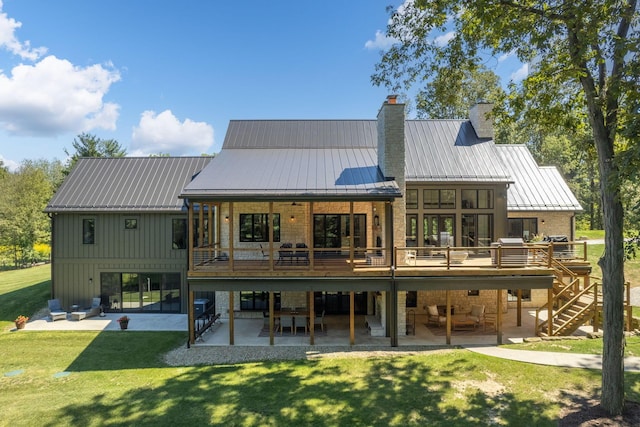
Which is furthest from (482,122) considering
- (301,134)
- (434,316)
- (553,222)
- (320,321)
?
(320,321)

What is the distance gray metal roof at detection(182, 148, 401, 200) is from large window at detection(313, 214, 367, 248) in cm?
226

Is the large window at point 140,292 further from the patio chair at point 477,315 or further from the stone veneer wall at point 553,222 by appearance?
the stone veneer wall at point 553,222

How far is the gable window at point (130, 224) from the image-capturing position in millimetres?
17250

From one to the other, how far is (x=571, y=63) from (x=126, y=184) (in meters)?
18.7

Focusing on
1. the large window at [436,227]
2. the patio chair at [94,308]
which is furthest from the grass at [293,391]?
the large window at [436,227]

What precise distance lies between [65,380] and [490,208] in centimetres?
1587

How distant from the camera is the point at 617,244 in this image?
743 centimetres

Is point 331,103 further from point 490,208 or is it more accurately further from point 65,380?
point 65,380

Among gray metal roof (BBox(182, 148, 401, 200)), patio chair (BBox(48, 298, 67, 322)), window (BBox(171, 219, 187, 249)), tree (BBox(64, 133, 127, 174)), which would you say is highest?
tree (BBox(64, 133, 127, 174))

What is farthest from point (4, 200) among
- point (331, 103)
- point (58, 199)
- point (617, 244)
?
point (617, 244)

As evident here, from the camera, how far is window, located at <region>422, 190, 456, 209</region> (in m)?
15.1

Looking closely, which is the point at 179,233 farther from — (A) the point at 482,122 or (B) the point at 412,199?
(A) the point at 482,122

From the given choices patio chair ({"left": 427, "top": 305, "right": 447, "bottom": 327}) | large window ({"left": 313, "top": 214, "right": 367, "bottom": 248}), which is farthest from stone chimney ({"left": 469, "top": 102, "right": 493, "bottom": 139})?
patio chair ({"left": 427, "top": 305, "right": 447, "bottom": 327})

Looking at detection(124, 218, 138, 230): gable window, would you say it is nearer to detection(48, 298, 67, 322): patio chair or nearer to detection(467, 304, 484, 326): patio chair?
detection(48, 298, 67, 322): patio chair
